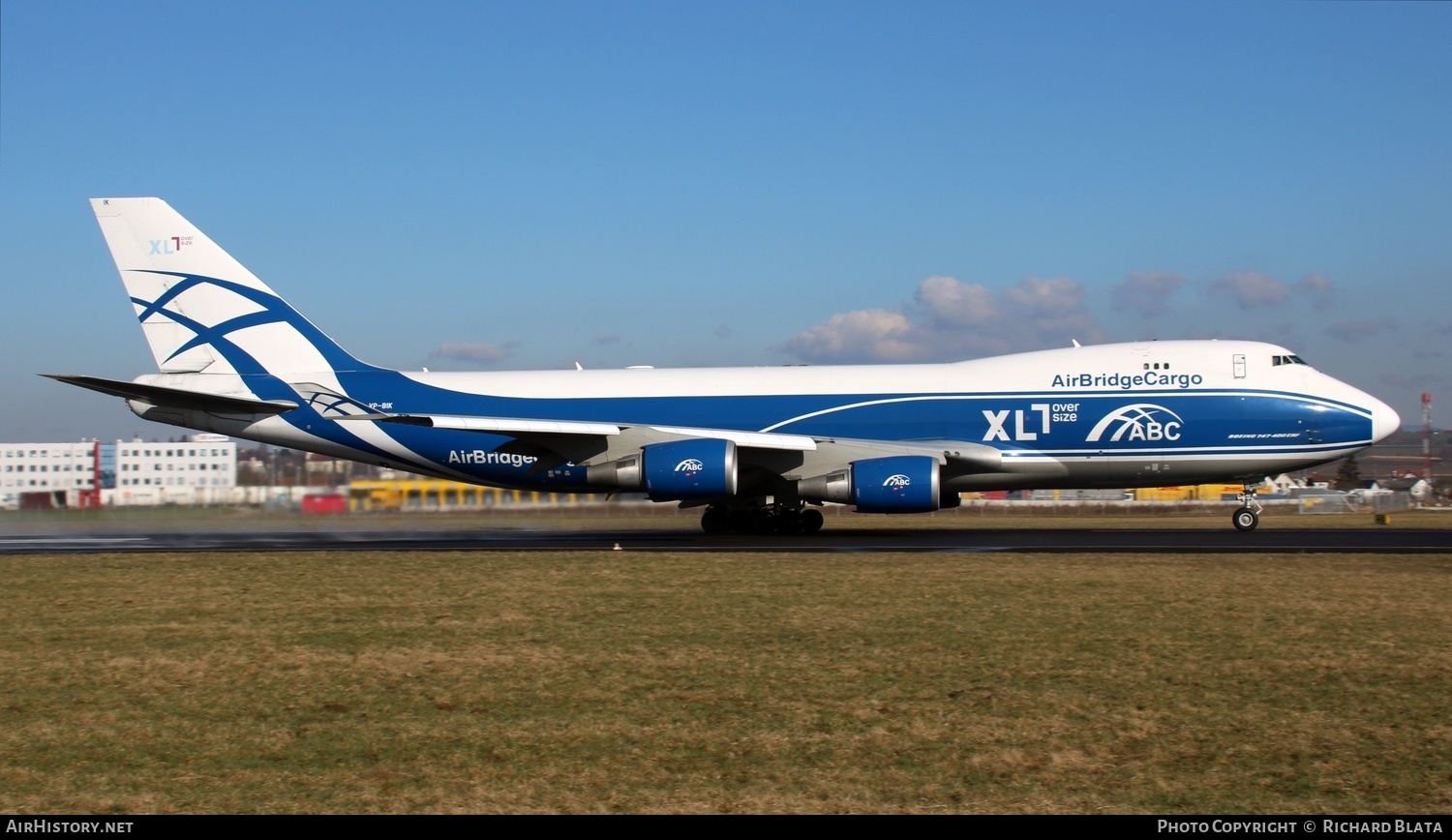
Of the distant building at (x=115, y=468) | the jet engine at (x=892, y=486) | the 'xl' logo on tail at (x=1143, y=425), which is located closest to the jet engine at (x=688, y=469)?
the jet engine at (x=892, y=486)

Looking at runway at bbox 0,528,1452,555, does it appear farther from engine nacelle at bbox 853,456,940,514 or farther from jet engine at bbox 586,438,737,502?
jet engine at bbox 586,438,737,502

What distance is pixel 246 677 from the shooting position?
396 inches

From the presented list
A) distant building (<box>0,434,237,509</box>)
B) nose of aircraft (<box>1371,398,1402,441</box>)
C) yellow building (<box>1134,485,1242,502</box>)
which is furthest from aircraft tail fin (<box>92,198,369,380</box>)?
yellow building (<box>1134,485,1242,502</box>)

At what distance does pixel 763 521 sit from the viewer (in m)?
28.5

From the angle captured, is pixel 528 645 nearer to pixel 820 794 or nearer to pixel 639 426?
pixel 820 794

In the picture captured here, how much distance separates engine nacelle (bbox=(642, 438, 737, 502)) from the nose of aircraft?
49.5 feet

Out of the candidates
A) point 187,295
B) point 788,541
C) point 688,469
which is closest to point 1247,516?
point 788,541

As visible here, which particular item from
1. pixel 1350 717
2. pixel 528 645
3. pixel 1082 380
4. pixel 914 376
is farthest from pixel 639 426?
pixel 1350 717

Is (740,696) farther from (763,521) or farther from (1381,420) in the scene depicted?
(1381,420)

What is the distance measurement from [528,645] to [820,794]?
5154 millimetres

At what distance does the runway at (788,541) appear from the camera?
21453 mm

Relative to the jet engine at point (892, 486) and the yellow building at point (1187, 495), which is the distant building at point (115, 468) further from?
the yellow building at point (1187, 495)

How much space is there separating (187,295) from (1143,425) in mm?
24468

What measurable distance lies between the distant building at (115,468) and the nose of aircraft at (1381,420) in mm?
34119
